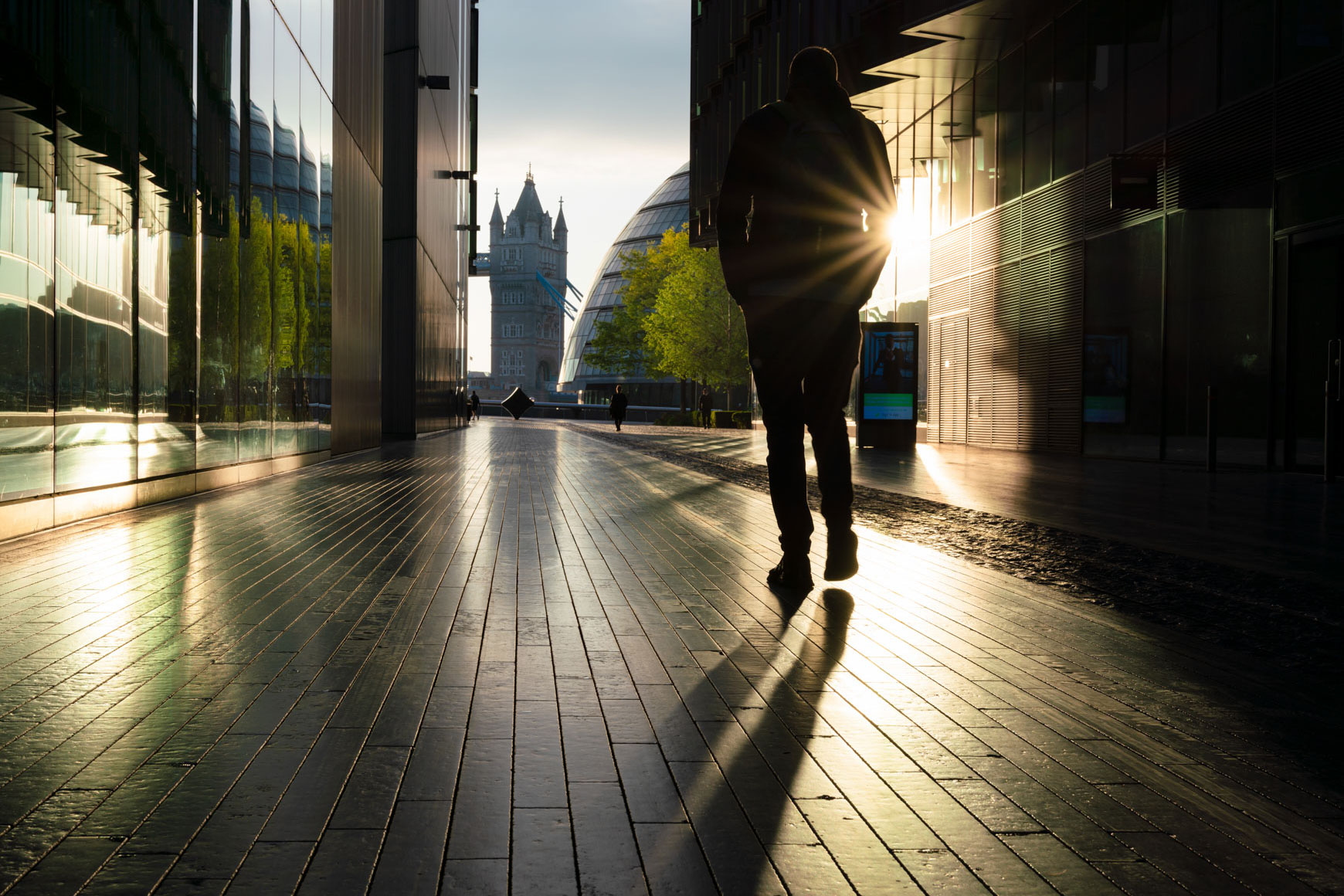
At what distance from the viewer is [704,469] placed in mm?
16047

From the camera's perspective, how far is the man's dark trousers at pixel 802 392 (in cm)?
530

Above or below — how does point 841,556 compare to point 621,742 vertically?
above

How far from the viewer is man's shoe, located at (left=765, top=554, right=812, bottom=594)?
5.49m

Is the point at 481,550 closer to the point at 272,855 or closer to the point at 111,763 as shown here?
the point at 111,763

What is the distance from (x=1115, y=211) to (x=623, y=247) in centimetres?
7370

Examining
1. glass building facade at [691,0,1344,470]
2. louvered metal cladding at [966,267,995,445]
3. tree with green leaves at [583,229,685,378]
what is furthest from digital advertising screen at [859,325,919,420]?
tree with green leaves at [583,229,685,378]

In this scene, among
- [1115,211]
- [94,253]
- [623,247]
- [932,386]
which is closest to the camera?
[94,253]

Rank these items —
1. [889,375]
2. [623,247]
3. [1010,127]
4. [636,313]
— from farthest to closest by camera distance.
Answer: [623,247] < [636,313] < [1010,127] < [889,375]

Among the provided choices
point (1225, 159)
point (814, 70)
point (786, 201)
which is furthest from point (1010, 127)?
point (786, 201)

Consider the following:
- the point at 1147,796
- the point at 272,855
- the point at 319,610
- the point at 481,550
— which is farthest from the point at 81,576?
the point at 1147,796

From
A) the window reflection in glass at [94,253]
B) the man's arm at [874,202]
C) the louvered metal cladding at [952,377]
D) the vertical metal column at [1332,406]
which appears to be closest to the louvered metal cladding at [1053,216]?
the louvered metal cladding at [952,377]

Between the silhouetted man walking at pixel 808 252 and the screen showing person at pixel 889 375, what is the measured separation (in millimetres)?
16694

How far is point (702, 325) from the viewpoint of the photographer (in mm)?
47156

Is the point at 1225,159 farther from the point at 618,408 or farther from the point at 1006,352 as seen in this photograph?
the point at 618,408
